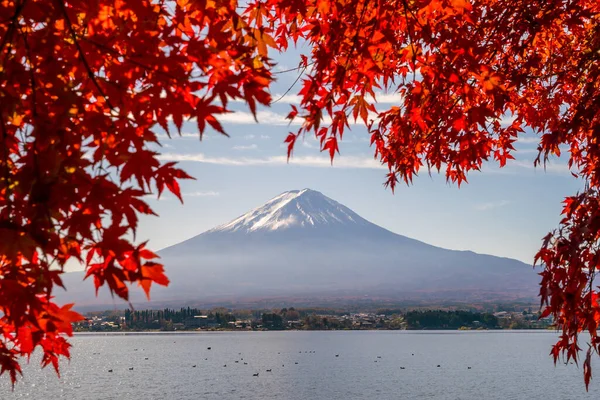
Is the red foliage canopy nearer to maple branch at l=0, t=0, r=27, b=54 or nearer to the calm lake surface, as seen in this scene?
maple branch at l=0, t=0, r=27, b=54

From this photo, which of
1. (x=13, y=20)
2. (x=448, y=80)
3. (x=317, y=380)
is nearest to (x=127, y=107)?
(x=13, y=20)

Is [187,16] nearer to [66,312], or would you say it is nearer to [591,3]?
[66,312]

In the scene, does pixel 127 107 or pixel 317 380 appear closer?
pixel 127 107

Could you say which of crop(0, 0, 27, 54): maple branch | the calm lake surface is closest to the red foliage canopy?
crop(0, 0, 27, 54): maple branch

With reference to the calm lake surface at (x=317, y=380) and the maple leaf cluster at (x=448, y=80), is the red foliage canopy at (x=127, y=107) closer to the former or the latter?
the maple leaf cluster at (x=448, y=80)

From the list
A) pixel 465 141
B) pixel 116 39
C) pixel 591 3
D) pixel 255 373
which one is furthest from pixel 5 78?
pixel 255 373

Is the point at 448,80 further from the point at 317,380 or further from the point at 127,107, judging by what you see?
the point at 317,380

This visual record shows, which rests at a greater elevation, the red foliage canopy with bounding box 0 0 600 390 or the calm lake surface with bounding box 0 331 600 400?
the red foliage canopy with bounding box 0 0 600 390

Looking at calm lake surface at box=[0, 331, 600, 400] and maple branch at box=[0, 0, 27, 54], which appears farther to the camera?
calm lake surface at box=[0, 331, 600, 400]

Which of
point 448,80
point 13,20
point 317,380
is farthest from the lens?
point 317,380

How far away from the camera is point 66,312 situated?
12.2 ft

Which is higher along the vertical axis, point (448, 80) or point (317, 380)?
point (448, 80)

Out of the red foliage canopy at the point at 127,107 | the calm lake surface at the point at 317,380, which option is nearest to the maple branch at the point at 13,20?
the red foliage canopy at the point at 127,107


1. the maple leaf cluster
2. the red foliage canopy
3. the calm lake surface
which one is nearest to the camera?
the red foliage canopy
